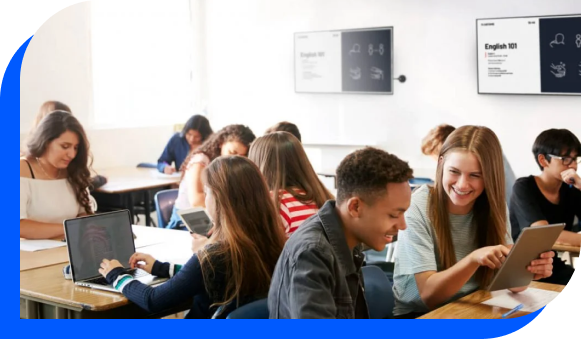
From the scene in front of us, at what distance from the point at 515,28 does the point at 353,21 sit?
1.57 meters

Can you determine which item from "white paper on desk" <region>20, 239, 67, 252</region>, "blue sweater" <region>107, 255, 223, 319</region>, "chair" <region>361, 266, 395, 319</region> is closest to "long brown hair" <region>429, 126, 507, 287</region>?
"chair" <region>361, 266, 395, 319</region>

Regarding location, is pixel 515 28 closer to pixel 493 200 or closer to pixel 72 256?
pixel 493 200

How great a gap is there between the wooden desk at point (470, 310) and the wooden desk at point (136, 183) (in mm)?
3457

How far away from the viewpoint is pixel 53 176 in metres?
3.45

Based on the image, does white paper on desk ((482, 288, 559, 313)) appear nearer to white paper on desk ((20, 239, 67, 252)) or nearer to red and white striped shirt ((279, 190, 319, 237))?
red and white striped shirt ((279, 190, 319, 237))

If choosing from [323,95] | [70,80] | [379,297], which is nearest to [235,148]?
[379,297]

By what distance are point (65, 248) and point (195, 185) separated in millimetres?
1146

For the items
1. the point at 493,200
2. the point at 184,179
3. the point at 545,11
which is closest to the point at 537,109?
the point at 545,11

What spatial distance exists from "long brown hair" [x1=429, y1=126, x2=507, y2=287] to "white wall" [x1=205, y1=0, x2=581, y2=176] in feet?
11.8

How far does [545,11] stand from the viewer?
5.68 m

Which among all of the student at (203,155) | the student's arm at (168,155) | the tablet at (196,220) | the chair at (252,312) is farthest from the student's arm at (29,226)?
the student's arm at (168,155)

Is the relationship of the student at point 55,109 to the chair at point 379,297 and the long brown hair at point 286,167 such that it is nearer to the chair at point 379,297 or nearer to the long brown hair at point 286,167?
the long brown hair at point 286,167

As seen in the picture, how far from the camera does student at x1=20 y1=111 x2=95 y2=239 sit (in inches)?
132

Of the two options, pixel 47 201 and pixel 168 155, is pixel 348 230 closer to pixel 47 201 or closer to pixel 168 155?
pixel 47 201
